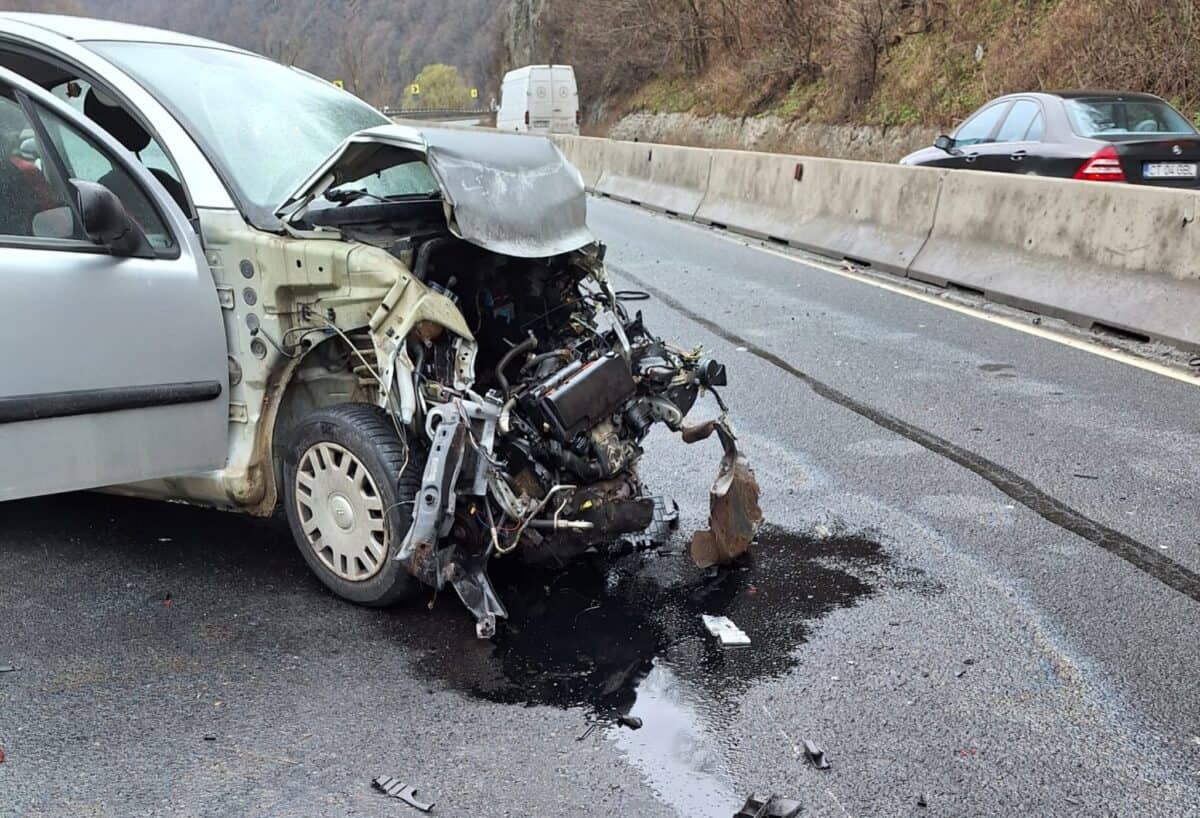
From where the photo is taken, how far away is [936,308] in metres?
9.20

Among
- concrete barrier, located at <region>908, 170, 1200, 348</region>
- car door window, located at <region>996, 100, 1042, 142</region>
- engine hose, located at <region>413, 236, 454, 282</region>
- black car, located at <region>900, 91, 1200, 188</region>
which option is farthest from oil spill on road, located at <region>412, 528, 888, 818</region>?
car door window, located at <region>996, 100, 1042, 142</region>

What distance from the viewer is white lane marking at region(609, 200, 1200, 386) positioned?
22.9ft

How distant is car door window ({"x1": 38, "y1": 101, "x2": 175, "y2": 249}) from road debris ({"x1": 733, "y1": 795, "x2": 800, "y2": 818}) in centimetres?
275

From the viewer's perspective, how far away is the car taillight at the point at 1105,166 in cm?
970

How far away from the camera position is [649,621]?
3.88 meters

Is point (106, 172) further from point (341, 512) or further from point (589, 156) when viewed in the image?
point (589, 156)

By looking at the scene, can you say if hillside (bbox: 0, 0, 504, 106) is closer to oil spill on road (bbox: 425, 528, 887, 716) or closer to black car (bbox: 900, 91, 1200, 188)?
black car (bbox: 900, 91, 1200, 188)

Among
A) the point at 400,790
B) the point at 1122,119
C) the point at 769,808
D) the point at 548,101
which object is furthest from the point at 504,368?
the point at 548,101

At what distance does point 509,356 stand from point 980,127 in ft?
30.1

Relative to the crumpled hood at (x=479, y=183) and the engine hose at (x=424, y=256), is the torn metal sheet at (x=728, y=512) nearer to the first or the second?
the crumpled hood at (x=479, y=183)

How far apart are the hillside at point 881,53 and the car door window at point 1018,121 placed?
18.7ft

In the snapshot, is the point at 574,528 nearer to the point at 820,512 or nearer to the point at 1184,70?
the point at 820,512

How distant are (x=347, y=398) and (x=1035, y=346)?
535cm

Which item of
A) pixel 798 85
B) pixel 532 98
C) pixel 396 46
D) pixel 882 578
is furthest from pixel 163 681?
pixel 396 46
